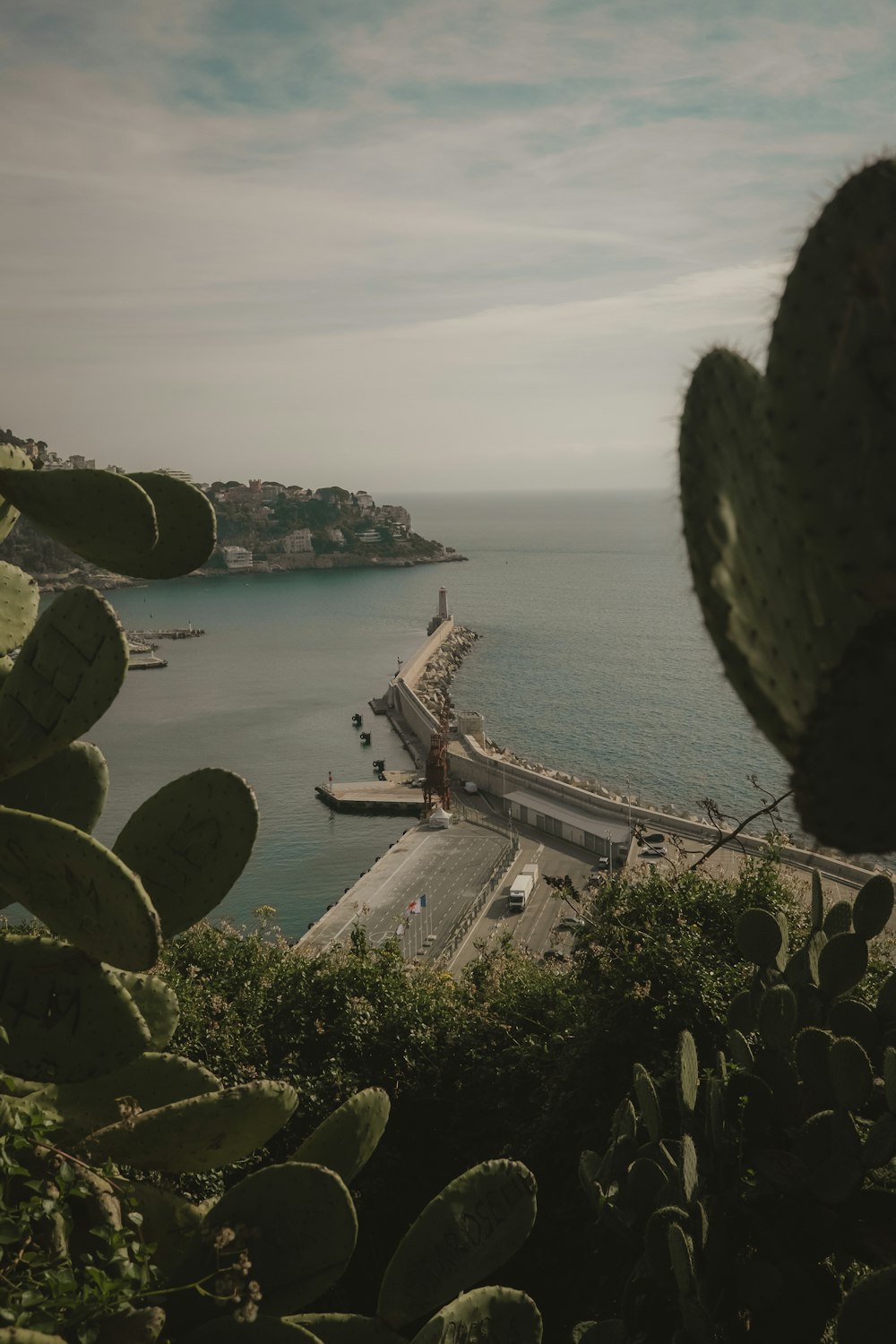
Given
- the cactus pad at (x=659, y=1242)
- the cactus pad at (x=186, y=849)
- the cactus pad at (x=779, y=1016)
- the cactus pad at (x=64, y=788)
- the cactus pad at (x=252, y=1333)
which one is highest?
the cactus pad at (x=64, y=788)

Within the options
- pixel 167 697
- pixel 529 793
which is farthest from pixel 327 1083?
pixel 167 697

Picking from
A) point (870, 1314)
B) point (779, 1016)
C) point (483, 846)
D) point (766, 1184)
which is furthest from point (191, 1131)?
point (483, 846)

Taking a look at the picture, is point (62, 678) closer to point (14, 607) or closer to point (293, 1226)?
point (14, 607)

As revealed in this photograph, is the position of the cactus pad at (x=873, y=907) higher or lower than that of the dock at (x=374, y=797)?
higher

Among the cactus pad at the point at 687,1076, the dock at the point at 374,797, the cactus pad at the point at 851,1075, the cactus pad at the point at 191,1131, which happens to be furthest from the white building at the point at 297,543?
the cactus pad at the point at 191,1131

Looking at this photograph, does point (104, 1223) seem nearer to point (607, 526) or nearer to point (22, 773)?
point (22, 773)

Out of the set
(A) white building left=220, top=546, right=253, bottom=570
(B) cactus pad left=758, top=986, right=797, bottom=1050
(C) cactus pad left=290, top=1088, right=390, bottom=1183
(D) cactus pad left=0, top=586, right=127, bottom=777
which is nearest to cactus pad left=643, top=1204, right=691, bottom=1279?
(B) cactus pad left=758, top=986, right=797, bottom=1050

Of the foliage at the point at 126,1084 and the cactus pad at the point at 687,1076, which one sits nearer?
the foliage at the point at 126,1084

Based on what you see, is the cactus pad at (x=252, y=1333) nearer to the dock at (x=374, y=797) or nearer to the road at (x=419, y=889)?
the road at (x=419, y=889)
